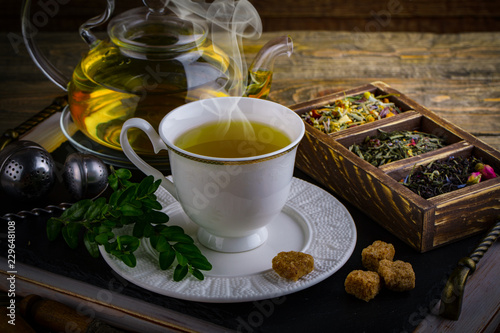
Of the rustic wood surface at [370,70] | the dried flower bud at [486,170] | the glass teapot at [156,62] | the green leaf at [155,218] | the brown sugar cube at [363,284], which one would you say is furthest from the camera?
the rustic wood surface at [370,70]

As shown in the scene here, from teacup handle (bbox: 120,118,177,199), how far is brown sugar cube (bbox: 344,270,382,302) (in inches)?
12.6

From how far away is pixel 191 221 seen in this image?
1.06 meters

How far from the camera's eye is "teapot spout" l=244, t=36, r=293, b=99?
1.30m

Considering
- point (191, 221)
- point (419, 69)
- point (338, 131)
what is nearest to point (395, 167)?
point (338, 131)

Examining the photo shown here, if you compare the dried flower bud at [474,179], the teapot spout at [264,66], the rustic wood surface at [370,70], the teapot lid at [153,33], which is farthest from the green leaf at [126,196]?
the rustic wood surface at [370,70]

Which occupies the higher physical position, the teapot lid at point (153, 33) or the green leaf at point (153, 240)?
the teapot lid at point (153, 33)

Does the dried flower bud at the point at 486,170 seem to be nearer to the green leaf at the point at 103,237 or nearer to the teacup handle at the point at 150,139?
the teacup handle at the point at 150,139

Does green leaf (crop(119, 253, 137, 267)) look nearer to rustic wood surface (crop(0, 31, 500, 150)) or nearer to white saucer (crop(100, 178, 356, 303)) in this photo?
white saucer (crop(100, 178, 356, 303))

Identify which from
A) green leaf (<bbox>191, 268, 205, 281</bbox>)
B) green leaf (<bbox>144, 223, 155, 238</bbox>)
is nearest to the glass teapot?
green leaf (<bbox>144, 223, 155, 238</bbox>)

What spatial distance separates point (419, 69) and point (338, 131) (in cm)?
73

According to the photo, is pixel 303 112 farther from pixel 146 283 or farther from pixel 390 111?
pixel 146 283

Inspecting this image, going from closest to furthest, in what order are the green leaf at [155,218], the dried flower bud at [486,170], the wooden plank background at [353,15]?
1. the green leaf at [155,218]
2. the dried flower bud at [486,170]
3. the wooden plank background at [353,15]

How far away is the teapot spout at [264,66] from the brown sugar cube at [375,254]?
505mm

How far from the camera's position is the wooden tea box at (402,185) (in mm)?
981
